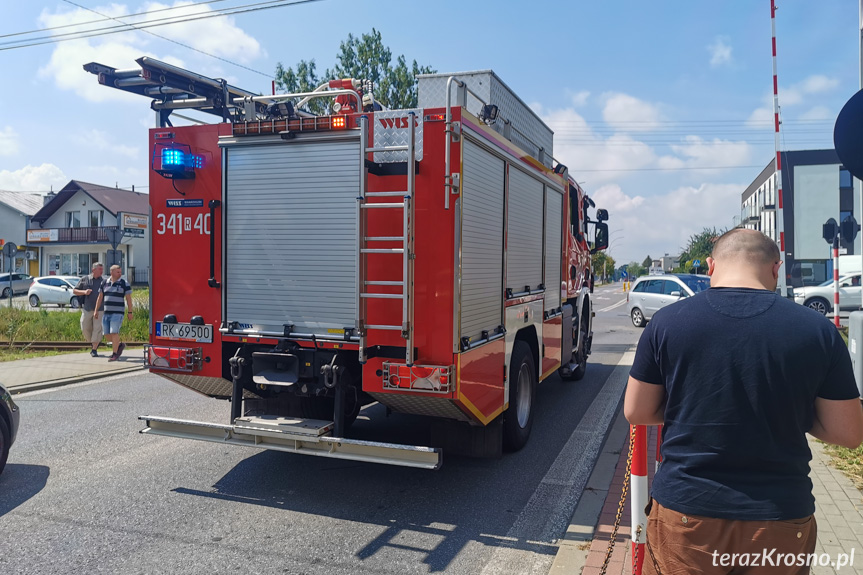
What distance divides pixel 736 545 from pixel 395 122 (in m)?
3.61

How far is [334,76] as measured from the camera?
25.1 m

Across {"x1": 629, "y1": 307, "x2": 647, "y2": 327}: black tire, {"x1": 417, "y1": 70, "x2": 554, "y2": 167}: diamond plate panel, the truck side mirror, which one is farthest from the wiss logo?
{"x1": 629, "y1": 307, "x2": 647, "y2": 327}: black tire

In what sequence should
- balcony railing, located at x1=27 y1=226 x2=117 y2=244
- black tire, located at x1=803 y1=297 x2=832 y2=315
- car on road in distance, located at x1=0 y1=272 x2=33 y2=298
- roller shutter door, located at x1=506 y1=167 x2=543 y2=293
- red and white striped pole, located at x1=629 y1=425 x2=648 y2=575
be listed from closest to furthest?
1. red and white striped pole, located at x1=629 y1=425 x2=648 y2=575
2. roller shutter door, located at x1=506 y1=167 x2=543 y2=293
3. black tire, located at x1=803 y1=297 x2=832 y2=315
4. car on road in distance, located at x1=0 y1=272 x2=33 y2=298
5. balcony railing, located at x1=27 y1=226 x2=117 y2=244

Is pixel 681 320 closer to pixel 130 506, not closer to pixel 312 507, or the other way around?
pixel 312 507

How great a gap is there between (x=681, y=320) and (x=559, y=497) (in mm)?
3422

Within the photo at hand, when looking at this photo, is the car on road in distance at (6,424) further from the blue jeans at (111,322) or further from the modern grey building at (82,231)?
the modern grey building at (82,231)

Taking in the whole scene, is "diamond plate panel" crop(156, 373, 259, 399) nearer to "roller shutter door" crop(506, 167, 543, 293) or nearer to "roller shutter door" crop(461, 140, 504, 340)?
"roller shutter door" crop(461, 140, 504, 340)

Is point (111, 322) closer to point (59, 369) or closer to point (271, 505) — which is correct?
point (59, 369)

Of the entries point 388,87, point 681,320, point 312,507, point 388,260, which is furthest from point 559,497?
point 388,87

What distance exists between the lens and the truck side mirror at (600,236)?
10828 millimetres

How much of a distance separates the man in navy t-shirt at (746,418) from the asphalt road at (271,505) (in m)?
2.10

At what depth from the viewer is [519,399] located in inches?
255

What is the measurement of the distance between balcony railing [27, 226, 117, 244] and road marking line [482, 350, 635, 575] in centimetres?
5015

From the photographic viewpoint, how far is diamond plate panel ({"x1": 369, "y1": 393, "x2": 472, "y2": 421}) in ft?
16.1
